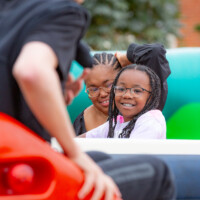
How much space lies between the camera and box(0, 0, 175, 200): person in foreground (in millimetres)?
839

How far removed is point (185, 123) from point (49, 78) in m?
1.88

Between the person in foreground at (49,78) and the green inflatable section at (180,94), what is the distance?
63.7 inches

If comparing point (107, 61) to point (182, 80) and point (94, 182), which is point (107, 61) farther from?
point (94, 182)

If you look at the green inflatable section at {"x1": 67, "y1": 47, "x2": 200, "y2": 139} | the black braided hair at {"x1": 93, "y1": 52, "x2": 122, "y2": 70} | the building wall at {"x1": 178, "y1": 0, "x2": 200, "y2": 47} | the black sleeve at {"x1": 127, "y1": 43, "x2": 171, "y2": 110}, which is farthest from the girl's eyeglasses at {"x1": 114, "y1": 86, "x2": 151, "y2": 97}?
the building wall at {"x1": 178, "y1": 0, "x2": 200, "y2": 47}

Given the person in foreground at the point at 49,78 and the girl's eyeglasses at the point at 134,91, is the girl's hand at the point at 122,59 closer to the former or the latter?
the girl's eyeglasses at the point at 134,91

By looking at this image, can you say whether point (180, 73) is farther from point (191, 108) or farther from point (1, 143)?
point (1, 143)

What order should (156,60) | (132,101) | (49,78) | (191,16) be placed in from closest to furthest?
(49,78), (132,101), (156,60), (191,16)

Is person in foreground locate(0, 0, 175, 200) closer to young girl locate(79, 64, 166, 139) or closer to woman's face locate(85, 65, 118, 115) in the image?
young girl locate(79, 64, 166, 139)

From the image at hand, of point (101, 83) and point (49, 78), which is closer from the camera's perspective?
point (49, 78)

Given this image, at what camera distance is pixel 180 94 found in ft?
8.80

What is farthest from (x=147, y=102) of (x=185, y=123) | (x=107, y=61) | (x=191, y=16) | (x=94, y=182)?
(x=191, y=16)

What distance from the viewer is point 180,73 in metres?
2.67

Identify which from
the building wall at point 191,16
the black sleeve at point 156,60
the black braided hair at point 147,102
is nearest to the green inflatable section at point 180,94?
the black sleeve at point 156,60

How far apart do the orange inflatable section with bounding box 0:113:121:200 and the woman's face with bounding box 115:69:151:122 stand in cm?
92
